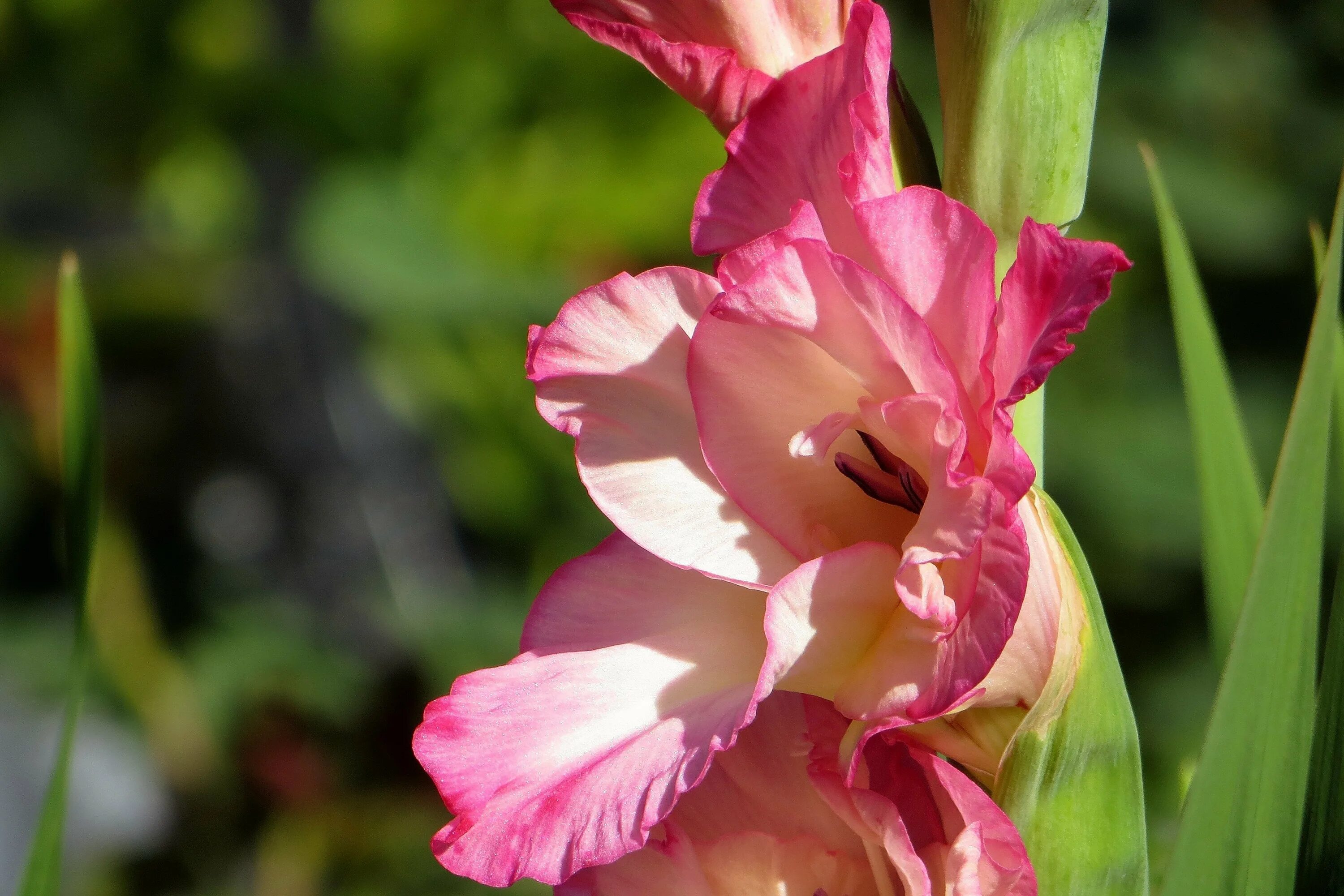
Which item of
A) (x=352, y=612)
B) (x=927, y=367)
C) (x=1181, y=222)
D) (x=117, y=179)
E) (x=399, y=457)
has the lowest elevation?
(x=352, y=612)

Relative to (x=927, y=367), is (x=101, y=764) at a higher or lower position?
lower

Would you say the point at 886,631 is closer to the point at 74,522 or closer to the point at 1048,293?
the point at 1048,293

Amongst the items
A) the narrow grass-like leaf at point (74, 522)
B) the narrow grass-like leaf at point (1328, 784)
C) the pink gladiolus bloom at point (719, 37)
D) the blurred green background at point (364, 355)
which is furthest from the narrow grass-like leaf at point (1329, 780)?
the blurred green background at point (364, 355)

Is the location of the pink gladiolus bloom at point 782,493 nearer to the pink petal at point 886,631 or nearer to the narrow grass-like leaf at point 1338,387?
the pink petal at point 886,631

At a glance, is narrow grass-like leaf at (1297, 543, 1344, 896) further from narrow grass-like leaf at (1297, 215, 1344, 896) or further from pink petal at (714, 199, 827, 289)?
pink petal at (714, 199, 827, 289)

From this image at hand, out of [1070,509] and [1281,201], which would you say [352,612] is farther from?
[1281,201]

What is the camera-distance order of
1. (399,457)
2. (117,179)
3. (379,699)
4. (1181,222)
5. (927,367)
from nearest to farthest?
(927,367), (379,699), (1181,222), (117,179), (399,457)

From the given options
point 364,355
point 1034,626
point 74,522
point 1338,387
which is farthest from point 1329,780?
point 364,355

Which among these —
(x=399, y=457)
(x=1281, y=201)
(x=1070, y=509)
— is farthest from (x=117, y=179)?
(x=1281, y=201)
